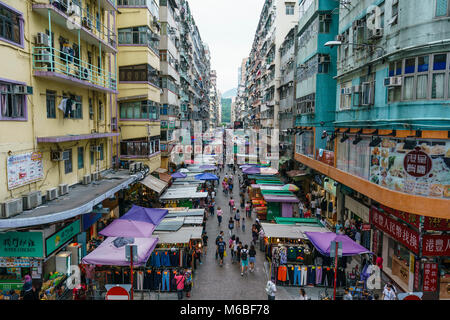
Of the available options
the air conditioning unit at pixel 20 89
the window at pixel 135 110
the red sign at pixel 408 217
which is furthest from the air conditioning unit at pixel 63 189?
the red sign at pixel 408 217

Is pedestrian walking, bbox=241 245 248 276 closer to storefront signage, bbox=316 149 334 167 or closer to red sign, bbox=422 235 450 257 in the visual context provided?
red sign, bbox=422 235 450 257

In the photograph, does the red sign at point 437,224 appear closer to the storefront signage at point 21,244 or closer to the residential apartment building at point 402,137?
the residential apartment building at point 402,137

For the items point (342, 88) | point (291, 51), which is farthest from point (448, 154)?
point (291, 51)

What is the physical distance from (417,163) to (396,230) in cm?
365

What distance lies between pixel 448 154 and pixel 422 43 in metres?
4.49

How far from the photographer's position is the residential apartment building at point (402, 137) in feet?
41.6

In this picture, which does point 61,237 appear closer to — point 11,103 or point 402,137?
point 11,103

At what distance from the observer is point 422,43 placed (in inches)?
512

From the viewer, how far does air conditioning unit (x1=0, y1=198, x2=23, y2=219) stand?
1155cm

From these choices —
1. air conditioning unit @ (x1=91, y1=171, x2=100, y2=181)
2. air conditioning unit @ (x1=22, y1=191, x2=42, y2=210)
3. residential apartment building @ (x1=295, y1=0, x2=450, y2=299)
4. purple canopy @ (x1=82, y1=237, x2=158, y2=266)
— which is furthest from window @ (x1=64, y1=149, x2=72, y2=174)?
residential apartment building @ (x1=295, y1=0, x2=450, y2=299)

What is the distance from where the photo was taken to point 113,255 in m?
13.2

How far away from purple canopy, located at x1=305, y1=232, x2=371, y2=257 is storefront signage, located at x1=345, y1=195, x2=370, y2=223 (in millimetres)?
4402

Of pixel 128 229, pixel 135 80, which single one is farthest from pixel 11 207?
pixel 135 80
